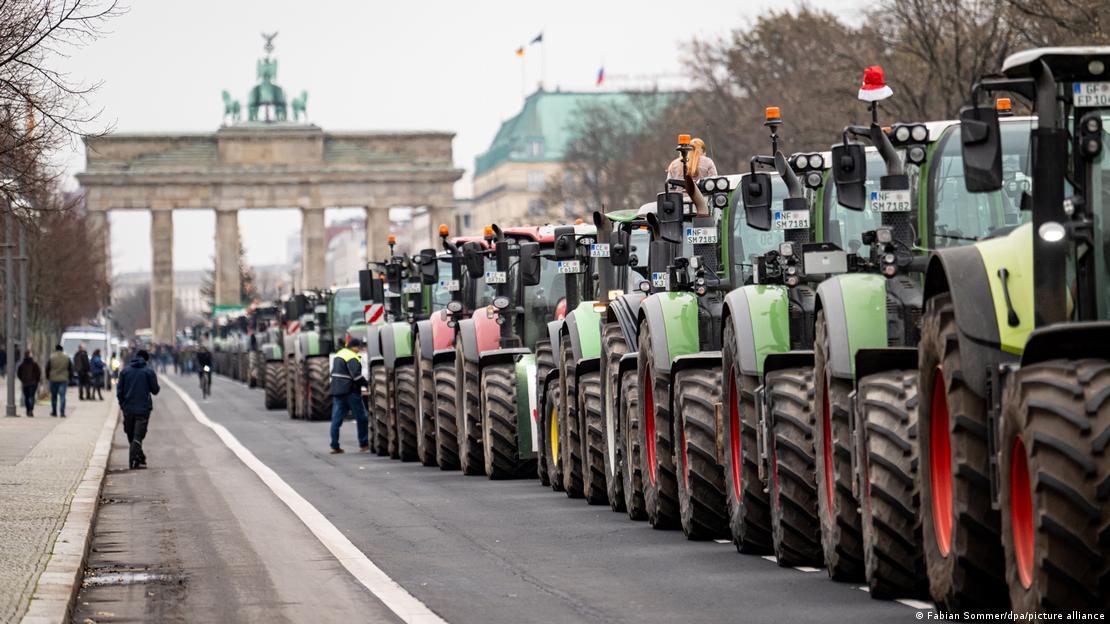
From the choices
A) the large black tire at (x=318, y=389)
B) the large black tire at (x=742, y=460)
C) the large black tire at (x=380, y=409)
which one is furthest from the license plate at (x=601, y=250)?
the large black tire at (x=318, y=389)

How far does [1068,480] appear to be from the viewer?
8172 mm

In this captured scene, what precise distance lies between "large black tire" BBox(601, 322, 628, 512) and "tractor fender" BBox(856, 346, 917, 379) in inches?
249

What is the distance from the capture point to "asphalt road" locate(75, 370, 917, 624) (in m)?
12.1

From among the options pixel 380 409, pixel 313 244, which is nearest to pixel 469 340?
pixel 380 409

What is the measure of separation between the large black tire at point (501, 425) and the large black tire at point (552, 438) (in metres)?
1.26

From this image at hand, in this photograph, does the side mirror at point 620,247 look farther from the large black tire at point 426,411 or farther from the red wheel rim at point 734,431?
the large black tire at point 426,411

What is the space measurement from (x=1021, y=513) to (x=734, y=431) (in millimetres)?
5937

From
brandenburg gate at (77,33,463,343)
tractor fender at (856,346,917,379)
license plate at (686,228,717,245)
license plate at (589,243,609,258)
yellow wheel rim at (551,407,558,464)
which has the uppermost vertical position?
brandenburg gate at (77,33,463,343)

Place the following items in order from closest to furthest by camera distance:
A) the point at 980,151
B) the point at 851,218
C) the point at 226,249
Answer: the point at 980,151
the point at 851,218
the point at 226,249

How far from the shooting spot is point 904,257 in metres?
12.5

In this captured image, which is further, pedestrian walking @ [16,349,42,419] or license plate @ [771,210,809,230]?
pedestrian walking @ [16,349,42,419]

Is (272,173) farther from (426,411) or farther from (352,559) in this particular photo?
(352,559)

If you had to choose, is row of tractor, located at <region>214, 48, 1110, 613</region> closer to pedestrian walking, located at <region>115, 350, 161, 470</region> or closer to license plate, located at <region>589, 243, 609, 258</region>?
license plate, located at <region>589, 243, 609, 258</region>

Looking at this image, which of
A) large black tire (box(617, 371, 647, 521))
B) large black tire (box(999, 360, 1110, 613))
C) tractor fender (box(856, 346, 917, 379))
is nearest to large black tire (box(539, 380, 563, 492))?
large black tire (box(617, 371, 647, 521))
